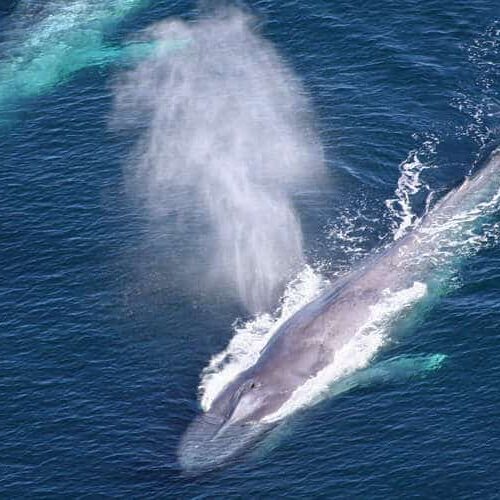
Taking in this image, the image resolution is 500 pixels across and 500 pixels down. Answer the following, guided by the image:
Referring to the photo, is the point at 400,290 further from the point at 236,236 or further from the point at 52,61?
the point at 52,61

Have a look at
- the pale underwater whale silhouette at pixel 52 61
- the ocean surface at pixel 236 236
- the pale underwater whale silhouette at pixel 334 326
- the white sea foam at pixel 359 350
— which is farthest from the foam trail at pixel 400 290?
the pale underwater whale silhouette at pixel 52 61

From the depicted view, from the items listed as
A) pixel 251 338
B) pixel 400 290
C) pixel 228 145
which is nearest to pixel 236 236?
pixel 228 145

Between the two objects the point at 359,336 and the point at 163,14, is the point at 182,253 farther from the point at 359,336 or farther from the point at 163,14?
the point at 163,14

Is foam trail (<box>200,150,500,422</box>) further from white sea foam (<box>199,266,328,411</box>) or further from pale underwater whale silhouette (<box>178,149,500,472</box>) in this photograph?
pale underwater whale silhouette (<box>178,149,500,472</box>)

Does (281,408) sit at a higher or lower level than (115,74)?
lower

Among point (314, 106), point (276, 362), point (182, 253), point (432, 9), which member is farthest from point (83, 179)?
point (432, 9)

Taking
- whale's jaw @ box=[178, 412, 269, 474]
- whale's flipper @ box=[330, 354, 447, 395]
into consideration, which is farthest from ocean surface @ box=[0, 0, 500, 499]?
whale's jaw @ box=[178, 412, 269, 474]

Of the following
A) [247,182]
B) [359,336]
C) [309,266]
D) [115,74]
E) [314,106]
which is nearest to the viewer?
[359,336]
